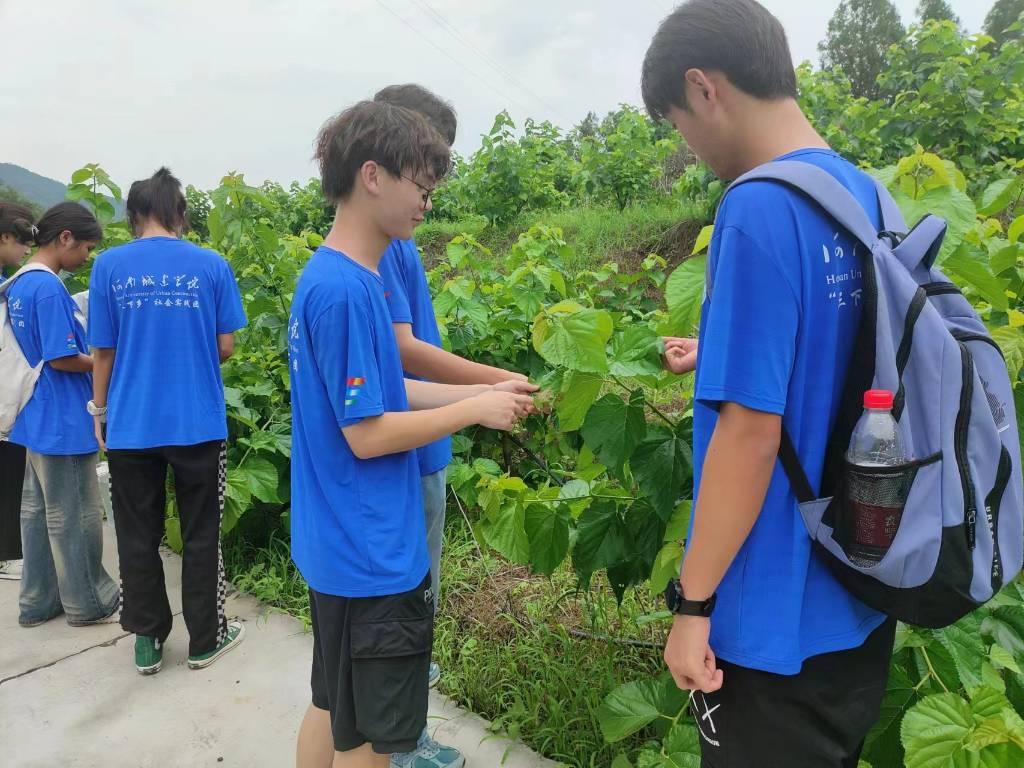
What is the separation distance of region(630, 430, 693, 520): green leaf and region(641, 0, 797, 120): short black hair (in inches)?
29.4

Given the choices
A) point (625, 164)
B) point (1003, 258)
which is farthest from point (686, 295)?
point (625, 164)

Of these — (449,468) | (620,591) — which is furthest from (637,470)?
(449,468)

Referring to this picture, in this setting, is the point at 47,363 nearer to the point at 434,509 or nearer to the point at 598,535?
the point at 434,509

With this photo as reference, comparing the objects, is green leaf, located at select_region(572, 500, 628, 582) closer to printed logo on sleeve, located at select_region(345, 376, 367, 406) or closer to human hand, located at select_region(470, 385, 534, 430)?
human hand, located at select_region(470, 385, 534, 430)

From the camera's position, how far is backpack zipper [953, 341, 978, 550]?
36.7 inches

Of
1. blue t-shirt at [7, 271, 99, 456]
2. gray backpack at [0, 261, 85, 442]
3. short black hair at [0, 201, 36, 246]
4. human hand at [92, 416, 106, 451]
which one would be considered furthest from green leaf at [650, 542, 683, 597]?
short black hair at [0, 201, 36, 246]

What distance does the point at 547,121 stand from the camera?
1083 cm

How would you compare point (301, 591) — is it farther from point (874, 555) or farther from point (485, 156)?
point (485, 156)

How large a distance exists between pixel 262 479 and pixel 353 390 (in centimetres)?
198

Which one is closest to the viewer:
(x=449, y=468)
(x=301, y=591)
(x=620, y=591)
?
(x=620, y=591)

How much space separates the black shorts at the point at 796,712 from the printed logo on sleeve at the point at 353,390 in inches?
29.1

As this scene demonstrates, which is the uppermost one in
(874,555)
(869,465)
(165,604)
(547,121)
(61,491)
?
(547,121)

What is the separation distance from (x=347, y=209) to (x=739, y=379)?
0.87 meters

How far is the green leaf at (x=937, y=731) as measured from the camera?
1.10m
